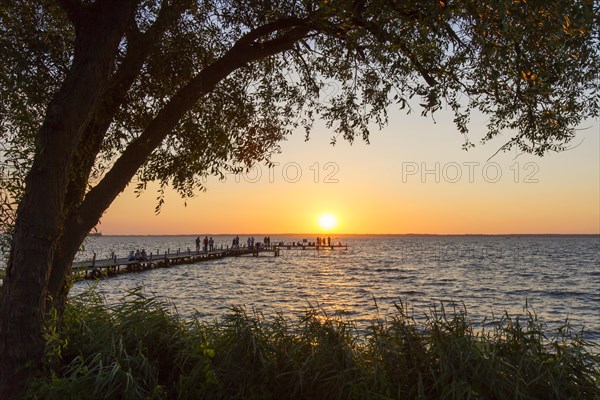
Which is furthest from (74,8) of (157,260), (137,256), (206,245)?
(206,245)

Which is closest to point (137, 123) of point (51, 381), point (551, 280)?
point (51, 381)

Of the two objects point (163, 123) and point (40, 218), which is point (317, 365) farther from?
point (163, 123)

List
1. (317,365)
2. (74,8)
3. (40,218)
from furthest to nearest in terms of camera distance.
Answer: (317,365) → (74,8) → (40,218)

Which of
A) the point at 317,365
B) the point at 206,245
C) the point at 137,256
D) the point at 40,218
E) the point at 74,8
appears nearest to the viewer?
the point at 40,218

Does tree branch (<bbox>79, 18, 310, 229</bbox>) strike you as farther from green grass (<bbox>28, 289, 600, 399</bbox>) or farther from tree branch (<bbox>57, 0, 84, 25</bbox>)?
green grass (<bbox>28, 289, 600, 399</bbox>)

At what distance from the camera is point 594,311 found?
32.4 metres

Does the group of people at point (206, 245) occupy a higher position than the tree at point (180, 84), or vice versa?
the tree at point (180, 84)

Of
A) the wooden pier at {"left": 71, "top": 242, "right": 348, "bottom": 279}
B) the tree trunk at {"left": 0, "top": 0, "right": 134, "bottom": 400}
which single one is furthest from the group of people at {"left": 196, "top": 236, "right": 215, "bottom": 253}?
the tree trunk at {"left": 0, "top": 0, "right": 134, "bottom": 400}

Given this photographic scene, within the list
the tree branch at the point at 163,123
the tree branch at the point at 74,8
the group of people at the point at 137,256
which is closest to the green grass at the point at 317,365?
the tree branch at the point at 163,123

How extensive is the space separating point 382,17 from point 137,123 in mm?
4705

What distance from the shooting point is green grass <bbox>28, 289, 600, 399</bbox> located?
20.6ft

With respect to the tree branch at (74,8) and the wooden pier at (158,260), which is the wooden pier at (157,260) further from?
the tree branch at (74,8)

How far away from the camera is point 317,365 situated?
678cm

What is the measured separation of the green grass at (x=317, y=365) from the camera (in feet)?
20.6
